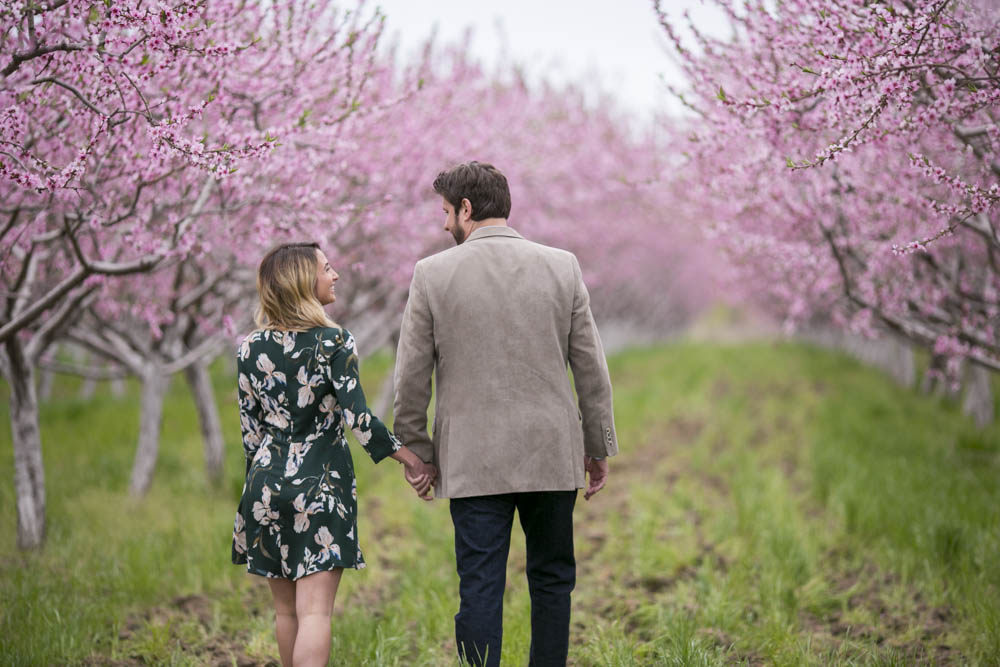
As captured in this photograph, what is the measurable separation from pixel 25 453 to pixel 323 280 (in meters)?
4.05

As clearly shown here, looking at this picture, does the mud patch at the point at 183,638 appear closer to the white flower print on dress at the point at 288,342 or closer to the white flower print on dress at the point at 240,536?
the white flower print on dress at the point at 240,536

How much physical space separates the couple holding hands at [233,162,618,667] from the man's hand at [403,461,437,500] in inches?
0.4

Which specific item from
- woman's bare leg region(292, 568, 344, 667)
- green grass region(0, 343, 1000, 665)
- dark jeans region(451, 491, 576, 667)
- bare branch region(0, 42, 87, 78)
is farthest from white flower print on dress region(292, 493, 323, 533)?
bare branch region(0, 42, 87, 78)

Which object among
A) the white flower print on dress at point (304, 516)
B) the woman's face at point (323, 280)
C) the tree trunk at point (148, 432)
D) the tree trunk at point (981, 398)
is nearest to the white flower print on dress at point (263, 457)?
the white flower print on dress at point (304, 516)

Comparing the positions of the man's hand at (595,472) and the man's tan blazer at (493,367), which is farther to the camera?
the man's hand at (595,472)

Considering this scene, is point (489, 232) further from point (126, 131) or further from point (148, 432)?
point (148, 432)

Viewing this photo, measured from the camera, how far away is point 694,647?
3.77 metres

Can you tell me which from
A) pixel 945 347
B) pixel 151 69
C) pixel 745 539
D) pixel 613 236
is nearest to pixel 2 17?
pixel 151 69

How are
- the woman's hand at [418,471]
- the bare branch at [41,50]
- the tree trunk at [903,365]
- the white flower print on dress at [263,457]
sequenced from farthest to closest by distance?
1. the tree trunk at [903,365]
2. the bare branch at [41,50]
3. the woman's hand at [418,471]
4. the white flower print on dress at [263,457]

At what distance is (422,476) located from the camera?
333cm

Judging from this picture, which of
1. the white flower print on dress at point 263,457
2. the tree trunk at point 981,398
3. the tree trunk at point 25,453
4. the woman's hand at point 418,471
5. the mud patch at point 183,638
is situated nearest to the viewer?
the white flower print on dress at point 263,457

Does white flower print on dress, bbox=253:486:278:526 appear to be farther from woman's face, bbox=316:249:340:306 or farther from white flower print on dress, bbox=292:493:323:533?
woman's face, bbox=316:249:340:306

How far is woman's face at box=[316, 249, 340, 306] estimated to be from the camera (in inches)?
127

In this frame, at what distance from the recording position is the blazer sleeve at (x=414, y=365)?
3232mm
